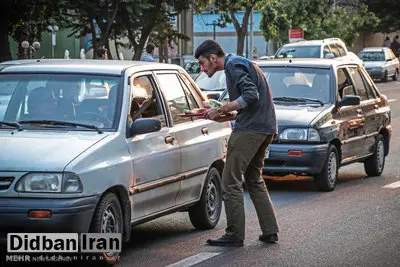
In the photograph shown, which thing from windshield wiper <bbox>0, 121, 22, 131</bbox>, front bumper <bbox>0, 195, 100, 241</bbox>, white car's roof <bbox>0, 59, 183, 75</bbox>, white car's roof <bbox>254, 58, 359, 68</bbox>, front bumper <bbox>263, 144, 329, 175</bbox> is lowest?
front bumper <bbox>263, 144, 329, 175</bbox>

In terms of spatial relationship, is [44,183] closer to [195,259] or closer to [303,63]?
[195,259]

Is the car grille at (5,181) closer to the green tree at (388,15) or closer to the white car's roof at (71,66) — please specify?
the white car's roof at (71,66)

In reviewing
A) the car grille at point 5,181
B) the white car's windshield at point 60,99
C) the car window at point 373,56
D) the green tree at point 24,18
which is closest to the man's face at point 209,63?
the white car's windshield at point 60,99

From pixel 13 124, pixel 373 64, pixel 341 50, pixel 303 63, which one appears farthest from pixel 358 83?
pixel 373 64

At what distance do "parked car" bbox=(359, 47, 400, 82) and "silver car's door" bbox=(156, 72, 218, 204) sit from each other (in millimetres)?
42076

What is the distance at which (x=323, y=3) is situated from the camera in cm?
5609

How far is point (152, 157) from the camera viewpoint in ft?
29.1

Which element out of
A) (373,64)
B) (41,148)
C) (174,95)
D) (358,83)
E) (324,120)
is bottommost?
(373,64)

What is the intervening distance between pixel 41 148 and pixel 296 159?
6162 mm

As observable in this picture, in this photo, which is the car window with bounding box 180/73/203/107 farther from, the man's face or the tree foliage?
the tree foliage

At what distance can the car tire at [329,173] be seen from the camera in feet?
44.5

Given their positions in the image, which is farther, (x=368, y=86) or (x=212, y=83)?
(x=212, y=83)

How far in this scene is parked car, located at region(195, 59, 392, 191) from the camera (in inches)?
535

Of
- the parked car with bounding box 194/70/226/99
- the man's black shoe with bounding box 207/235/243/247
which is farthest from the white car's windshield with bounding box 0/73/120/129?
the parked car with bounding box 194/70/226/99
